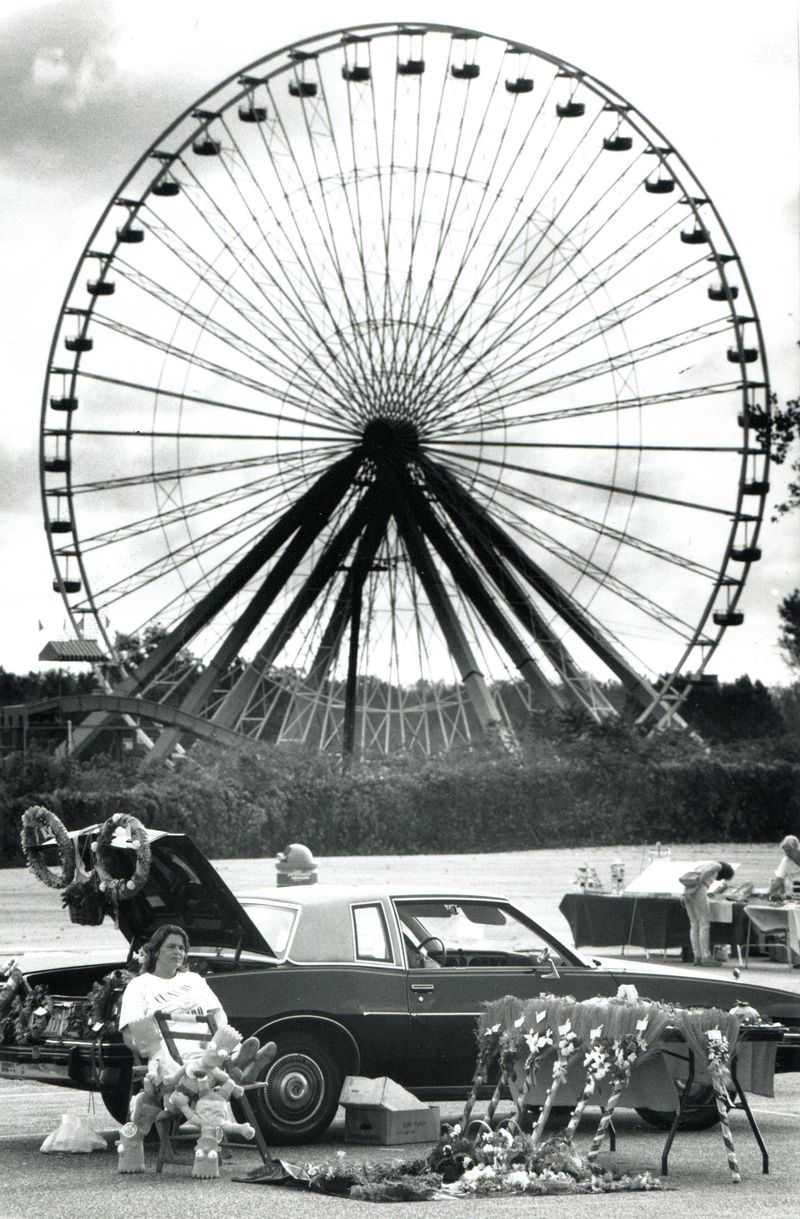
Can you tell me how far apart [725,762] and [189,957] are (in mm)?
26279

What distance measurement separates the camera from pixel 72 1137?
8.48 metres

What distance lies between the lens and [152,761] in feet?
102

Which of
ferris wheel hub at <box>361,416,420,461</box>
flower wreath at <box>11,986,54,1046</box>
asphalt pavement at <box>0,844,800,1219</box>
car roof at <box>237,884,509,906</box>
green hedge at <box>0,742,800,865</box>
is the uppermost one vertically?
ferris wheel hub at <box>361,416,420,461</box>

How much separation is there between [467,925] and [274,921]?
0.95 meters

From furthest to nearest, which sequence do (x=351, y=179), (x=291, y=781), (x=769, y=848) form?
(x=769, y=848) → (x=351, y=179) → (x=291, y=781)

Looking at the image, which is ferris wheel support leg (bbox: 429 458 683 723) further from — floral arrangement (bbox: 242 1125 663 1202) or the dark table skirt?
floral arrangement (bbox: 242 1125 663 1202)

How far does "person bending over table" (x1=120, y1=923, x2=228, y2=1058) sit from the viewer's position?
8086 millimetres

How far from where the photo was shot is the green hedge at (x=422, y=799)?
2884 centimetres

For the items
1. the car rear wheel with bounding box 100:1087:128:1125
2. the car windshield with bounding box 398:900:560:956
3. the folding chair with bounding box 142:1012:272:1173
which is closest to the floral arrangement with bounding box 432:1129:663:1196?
the folding chair with bounding box 142:1012:272:1173

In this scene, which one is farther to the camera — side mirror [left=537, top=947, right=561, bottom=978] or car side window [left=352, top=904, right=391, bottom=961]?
side mirror [left=537, top=947, right=561, bottom=978]

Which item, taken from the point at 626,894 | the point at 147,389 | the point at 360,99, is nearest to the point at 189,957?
the point at 626,894

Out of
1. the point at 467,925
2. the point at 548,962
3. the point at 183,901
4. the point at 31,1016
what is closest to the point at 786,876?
the point at 467,925

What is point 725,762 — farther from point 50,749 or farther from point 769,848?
point 50,749

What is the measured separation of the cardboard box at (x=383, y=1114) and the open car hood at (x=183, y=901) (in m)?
0.75
